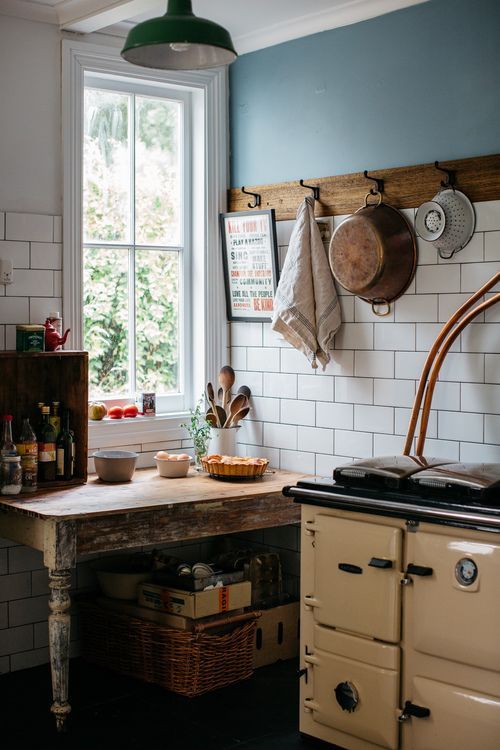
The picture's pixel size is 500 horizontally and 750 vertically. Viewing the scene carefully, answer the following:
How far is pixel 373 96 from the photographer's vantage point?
170 inches

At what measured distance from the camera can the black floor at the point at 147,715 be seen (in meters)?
3.61

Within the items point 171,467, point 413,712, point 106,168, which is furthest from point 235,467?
point 106,168

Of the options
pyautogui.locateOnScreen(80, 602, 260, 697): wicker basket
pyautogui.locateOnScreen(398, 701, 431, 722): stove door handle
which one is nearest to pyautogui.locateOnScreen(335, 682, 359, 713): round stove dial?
pyautogui.locateOnScreen(398, 701, 431, 722): stove door handle

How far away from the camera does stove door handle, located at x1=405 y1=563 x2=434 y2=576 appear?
10.5 ft

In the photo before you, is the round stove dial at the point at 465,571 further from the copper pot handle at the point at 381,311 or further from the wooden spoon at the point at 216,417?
the wooden spoon at the point at 216,417

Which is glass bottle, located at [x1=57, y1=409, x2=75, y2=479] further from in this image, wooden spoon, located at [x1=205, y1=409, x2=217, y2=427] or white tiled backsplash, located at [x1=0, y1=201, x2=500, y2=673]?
wooden spoon, located at [x1=205, y1=409, x2=217, y2=427]

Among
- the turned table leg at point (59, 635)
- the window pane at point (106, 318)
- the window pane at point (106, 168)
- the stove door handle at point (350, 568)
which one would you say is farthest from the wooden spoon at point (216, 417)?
the stove door handle at point (350, 568)

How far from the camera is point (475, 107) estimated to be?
391 cm

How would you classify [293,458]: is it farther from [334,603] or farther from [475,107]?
[475,107]

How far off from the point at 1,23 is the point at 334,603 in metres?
2.88

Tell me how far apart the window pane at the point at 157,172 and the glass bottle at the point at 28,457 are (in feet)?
4.24

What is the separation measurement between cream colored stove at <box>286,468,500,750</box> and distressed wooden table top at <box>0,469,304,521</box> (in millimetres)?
619

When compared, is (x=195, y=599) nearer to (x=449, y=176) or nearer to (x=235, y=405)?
(x=235, y=405)

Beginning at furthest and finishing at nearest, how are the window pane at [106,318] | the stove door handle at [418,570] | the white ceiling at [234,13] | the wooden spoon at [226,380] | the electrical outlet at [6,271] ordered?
the wooden spoon at [226,380]
the window pane at [106,318]
the electrical outlet at [6,271]
the white ceiling at [234,13]
the stove door handle at [418,570]
